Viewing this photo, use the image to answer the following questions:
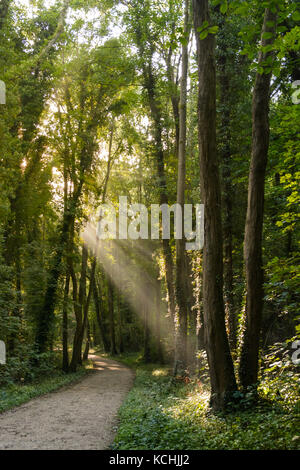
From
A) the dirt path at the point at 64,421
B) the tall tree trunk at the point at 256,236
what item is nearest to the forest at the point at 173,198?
the tall tree trunk at the point at 256,236

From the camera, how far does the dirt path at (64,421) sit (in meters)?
6.41

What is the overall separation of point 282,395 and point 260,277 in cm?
214

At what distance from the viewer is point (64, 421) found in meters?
8.38

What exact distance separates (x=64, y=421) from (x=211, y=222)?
218 inches

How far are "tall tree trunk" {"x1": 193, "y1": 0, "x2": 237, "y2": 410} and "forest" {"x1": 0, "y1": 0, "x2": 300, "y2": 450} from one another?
0.09 ft

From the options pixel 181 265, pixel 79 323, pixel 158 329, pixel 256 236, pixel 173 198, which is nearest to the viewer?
pixel 256 236

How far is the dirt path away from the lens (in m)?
6.41

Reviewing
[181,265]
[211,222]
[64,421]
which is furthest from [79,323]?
[211,222]

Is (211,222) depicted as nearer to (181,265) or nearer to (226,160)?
(226,160)

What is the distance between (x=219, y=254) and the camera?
24.6 feet

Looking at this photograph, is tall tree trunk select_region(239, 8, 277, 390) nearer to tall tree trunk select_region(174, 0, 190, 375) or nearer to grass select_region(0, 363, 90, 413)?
grass select_region(0, 363, 90, 413)

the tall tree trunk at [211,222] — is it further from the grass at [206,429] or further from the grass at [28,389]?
the grass at [28,389]

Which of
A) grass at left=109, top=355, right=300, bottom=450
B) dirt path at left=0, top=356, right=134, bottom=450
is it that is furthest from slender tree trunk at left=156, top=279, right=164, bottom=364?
grass at left=109, top=355, right=300, bottom=450
